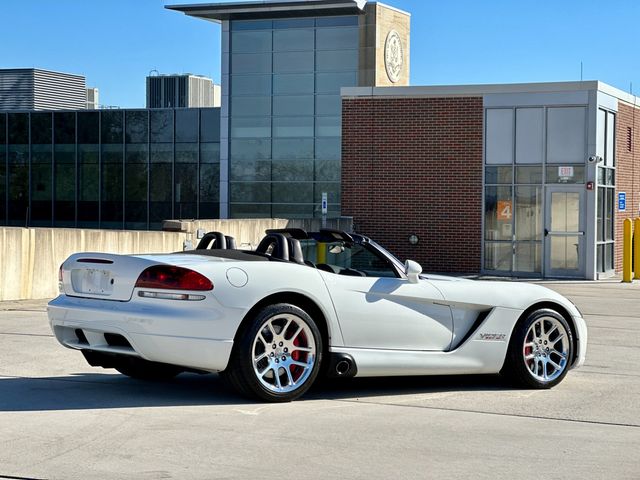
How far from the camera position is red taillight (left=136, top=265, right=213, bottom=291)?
24.2ft

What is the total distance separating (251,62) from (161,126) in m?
6.16

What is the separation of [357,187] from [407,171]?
1482 mm

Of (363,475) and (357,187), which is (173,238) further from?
(363,475)

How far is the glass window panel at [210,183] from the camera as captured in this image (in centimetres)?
4403

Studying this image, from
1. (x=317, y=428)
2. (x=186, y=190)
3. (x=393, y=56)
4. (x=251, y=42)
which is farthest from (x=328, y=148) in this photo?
(x=317, y=428)

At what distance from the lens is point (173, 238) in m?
19.0

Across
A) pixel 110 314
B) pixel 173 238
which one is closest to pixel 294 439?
pixel 110 314

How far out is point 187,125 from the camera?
147ft

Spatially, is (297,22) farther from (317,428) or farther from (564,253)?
(317,428)

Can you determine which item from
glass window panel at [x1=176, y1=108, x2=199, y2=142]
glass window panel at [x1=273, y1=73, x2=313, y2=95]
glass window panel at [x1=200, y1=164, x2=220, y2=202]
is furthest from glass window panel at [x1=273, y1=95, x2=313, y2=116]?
glass window panel at [x1=176, y1=108, x2=199, y2=142]

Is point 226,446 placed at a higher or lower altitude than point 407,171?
lower

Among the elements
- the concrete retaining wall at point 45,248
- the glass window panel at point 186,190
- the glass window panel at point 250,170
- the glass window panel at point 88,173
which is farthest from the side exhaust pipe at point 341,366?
the glass window panel at point 88,173

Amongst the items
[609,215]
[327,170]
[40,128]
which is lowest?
[609,215]

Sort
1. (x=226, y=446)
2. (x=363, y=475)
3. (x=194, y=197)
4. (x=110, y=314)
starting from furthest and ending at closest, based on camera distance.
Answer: (x=194, y=197), (x=110, y=314), (x=226, y=446), (x=363, y=475)
